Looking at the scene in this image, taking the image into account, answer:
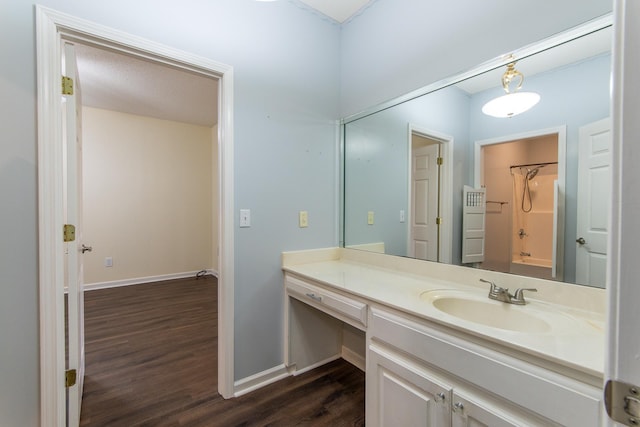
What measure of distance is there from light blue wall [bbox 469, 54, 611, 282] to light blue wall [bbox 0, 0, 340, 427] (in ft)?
4.34

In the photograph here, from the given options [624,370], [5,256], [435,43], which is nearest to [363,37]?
[435,43]

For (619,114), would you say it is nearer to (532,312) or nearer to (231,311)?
(532,312)

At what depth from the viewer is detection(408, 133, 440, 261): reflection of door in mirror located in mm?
1713

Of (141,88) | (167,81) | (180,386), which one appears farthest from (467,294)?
(141,88)

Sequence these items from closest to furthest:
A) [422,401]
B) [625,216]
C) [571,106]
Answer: [625,216] → [422,401] → [571,106]

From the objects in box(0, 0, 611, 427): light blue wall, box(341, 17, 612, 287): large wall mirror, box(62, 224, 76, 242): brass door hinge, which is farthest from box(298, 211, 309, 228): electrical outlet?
box(62, 224, 76, 242): brass door hinge

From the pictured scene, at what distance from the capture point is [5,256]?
3.85 feet

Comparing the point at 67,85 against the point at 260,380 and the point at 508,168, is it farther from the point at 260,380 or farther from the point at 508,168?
the point at 508,168

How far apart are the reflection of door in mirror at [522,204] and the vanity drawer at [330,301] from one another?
70 cm

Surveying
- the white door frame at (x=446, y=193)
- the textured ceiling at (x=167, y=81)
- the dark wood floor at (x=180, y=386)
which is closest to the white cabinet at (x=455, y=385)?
the dark wood floor at (x=180, y=386)

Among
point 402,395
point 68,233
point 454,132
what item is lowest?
point 402,395

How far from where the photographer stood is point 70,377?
1.37m

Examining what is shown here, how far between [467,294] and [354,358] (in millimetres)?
1178

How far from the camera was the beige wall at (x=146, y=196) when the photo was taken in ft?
12.9
